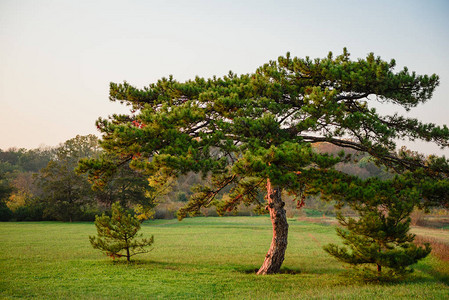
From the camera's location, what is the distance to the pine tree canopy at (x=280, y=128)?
27.7 feet

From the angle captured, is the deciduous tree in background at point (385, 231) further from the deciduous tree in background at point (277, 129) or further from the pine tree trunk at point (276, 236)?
the pine tree trunk at point (276, 236)

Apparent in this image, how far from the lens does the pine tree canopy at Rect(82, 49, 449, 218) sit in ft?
27.7

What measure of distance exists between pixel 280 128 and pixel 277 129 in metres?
0.33

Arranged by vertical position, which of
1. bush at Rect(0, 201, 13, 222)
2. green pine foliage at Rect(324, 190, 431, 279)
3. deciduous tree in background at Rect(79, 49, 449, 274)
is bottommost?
bush at Rect(0, 201, 13, 222)

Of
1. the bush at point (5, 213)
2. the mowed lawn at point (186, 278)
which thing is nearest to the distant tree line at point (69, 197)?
the bush at point (5, 213)

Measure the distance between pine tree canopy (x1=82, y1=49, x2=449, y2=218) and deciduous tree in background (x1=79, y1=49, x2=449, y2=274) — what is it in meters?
0.03

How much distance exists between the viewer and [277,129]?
391 inches

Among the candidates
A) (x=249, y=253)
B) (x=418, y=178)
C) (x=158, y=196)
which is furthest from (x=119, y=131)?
(x=158, y=196)

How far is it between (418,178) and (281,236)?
4454 mm

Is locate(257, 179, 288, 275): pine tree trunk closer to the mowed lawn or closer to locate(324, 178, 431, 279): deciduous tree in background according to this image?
the mowed lawn

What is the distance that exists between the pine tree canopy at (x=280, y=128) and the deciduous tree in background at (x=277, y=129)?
3 cm

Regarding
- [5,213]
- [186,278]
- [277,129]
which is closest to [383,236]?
[277,129]

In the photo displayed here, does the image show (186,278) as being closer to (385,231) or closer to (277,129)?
(277,129)

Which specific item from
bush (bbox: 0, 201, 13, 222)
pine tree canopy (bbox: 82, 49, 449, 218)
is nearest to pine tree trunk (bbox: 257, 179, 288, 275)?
pine tree canopy (bbox: 82, 49, 449, 218)
